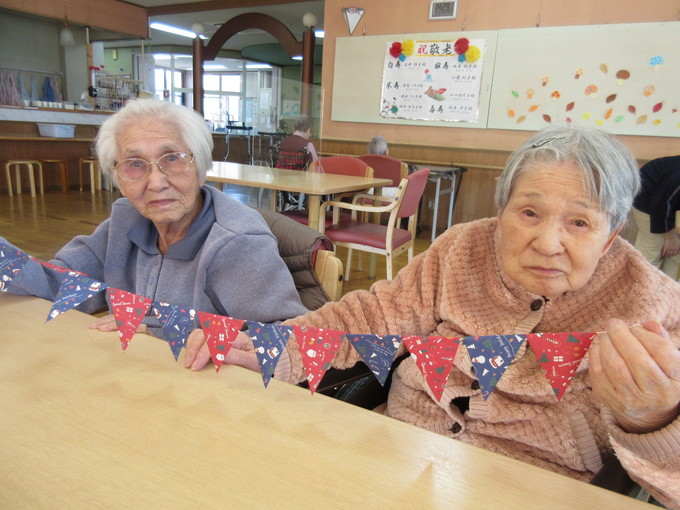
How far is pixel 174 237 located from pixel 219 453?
967mm

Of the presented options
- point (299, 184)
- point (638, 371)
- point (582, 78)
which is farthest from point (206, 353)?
point (582, 78)

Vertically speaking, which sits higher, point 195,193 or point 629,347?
point 195,193

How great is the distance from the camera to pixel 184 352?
1011 millimetres

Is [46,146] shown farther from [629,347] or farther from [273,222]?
[629,347]

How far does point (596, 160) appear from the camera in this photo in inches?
35.8

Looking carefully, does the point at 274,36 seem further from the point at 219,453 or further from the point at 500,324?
the point at 219,453

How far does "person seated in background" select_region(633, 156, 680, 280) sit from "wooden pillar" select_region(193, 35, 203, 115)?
8345 mm

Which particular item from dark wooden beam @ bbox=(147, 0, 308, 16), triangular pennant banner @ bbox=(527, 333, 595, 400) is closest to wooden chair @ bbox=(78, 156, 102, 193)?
dark wooden beam @ bbox=(147, 0, 308, 16)

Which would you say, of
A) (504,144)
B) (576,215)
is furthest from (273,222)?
(504,144)

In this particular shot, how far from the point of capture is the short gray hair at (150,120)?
1420 millimetres

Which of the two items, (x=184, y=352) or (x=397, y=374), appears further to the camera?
(x=397, y=374)

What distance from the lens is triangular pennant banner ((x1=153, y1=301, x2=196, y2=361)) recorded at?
98cm

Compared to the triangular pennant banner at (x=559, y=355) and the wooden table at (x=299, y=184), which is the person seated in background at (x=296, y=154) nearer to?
the wooden table at (x=299, y=184)

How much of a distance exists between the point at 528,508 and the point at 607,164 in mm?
667
